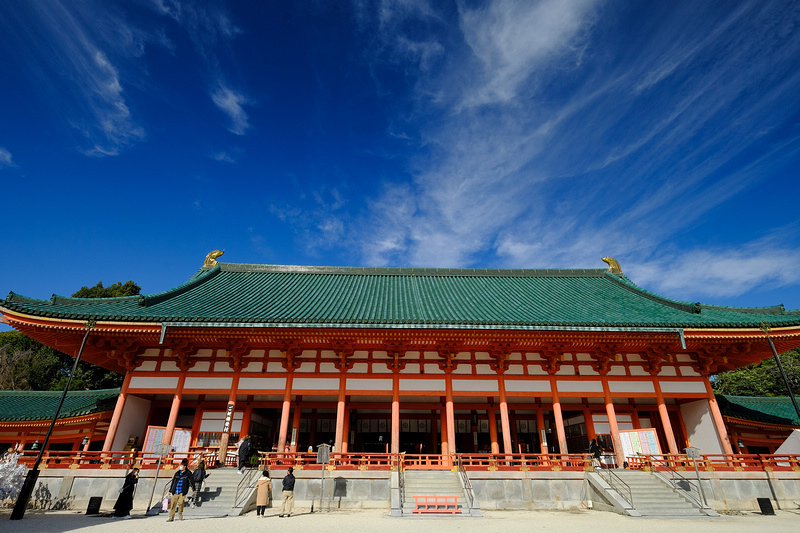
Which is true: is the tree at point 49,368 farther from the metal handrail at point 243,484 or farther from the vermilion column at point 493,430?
the vermilion column at point 493,430

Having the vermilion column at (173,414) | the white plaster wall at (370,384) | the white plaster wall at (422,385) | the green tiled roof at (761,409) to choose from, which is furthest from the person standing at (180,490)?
the green tiled roof at (761,409)

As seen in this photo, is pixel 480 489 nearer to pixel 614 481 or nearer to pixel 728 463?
pixel 614 481

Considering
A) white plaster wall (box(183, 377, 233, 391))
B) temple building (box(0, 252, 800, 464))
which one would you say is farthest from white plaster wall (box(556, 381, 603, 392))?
white plaster wall (box(183, 377, 233, 391))

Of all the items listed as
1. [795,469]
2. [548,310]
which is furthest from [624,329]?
[795,469]

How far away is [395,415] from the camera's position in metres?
14.9

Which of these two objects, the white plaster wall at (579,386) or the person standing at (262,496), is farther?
the white plaster wall at (579,386)

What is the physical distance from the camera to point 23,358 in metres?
41.9

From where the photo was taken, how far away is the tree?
129 ft

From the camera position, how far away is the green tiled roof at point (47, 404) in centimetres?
1773

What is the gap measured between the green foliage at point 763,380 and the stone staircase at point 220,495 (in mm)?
39767

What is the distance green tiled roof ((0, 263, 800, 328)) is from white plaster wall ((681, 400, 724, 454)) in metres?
3.79

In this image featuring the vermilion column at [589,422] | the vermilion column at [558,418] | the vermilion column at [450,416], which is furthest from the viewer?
the vermilion column at [589,422]

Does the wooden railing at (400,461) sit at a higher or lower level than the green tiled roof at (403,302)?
lower

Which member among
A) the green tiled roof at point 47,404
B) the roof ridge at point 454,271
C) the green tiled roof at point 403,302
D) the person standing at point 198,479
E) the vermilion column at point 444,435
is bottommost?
the person standing at point 198,479
